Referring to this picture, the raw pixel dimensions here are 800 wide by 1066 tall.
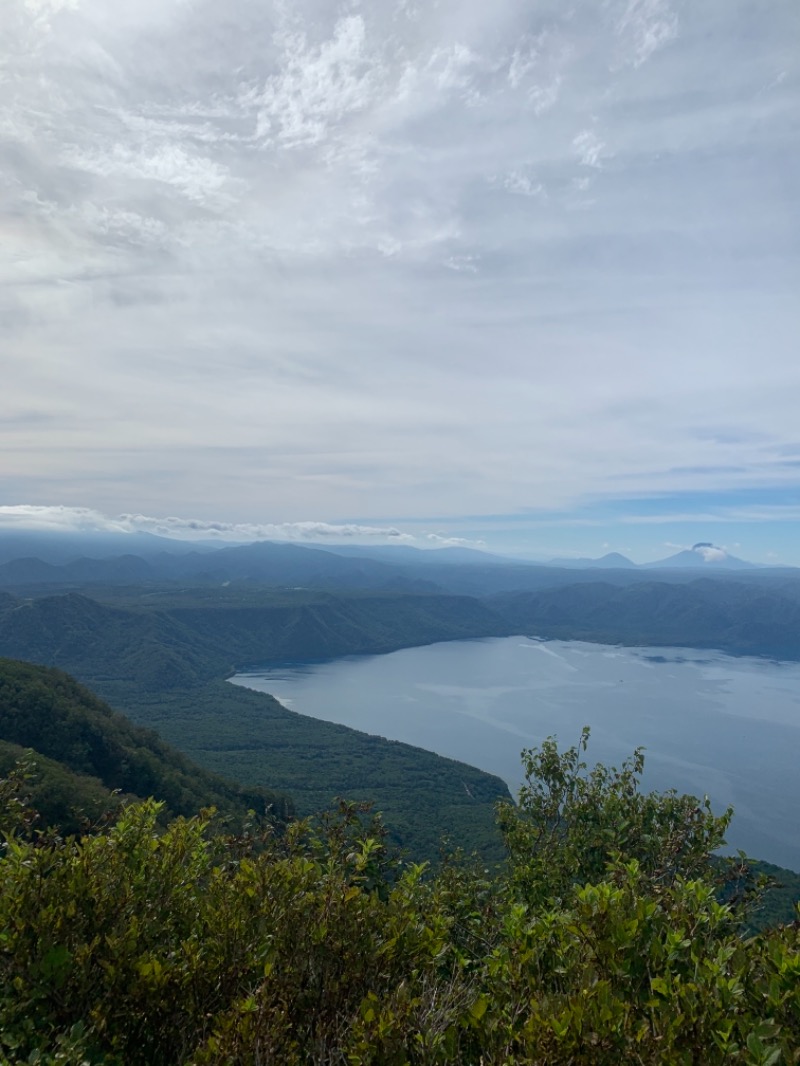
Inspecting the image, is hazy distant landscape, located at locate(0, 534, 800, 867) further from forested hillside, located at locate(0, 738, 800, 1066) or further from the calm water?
forested hillside, located at locate(0, 738, 800, 1066)

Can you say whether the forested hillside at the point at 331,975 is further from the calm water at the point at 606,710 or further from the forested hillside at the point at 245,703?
the calm water at the point at 606,710

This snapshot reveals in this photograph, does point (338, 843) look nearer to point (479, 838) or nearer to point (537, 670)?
point (479, 838)

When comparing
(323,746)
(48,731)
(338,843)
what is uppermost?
(338,843)

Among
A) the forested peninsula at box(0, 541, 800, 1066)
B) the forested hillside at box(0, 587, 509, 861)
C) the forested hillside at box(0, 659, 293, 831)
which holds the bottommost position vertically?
the forested hillside at box(0, 587, 509, 861)

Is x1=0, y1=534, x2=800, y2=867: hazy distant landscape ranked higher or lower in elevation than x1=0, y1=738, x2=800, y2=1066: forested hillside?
lower

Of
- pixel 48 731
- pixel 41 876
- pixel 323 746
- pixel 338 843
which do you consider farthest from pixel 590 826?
pixel 323 746

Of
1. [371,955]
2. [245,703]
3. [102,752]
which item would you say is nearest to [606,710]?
[245,703]

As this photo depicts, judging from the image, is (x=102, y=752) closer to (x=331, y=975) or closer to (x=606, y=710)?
(x=331, y=975)

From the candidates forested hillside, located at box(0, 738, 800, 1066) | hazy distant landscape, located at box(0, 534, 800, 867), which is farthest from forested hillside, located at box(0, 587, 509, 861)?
forested hillside, located at box(0, 738, 800, 1066)
